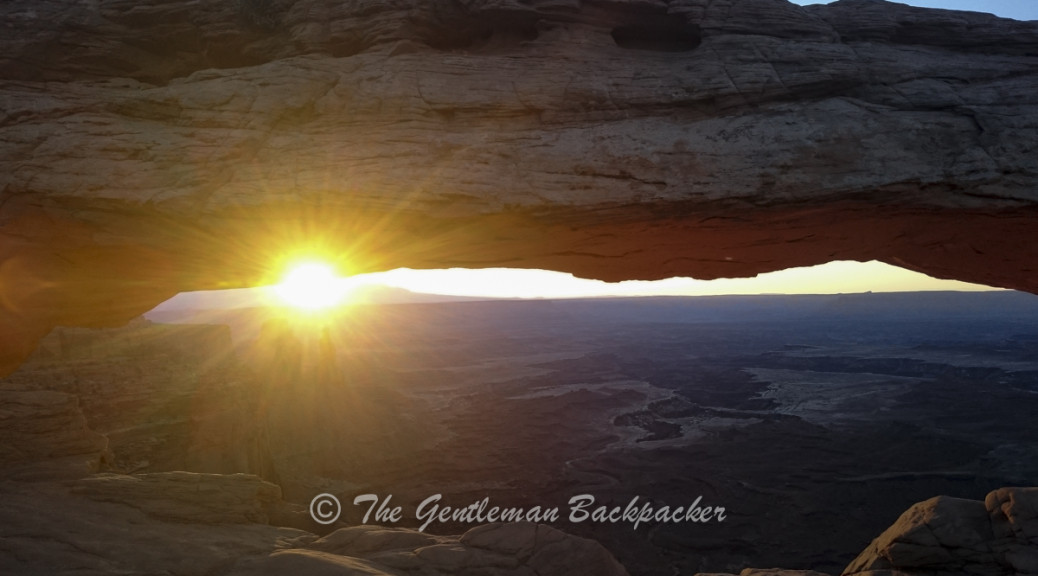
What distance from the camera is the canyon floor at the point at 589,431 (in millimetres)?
18375

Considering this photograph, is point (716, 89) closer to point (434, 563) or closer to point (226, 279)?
point (434, 563)

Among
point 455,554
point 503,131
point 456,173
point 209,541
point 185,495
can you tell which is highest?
point 503,131

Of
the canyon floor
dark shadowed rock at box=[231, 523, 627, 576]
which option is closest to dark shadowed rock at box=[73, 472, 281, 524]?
the canyon floor

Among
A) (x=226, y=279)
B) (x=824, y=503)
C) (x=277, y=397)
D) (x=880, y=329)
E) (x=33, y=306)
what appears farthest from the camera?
(x=880, y=329)

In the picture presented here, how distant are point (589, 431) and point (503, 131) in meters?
33.8

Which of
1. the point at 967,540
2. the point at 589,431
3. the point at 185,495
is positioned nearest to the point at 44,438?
the point at 185,495

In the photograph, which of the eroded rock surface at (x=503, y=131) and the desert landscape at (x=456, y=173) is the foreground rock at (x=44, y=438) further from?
the eroded rock surface at (x=503, y=131)

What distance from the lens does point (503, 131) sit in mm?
7781

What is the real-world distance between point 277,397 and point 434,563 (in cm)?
3362

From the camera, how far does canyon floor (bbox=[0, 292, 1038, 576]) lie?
1838 centimetres

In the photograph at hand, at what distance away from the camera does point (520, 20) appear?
8.34 m

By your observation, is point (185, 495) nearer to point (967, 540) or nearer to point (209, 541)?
point (209, 541)

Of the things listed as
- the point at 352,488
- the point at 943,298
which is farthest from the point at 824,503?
the point at 943,298

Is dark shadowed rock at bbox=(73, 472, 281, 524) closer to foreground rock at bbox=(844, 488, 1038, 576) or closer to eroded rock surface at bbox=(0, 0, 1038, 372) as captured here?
eroded rock surface at bbox=(0, 0, 1038, 372)
